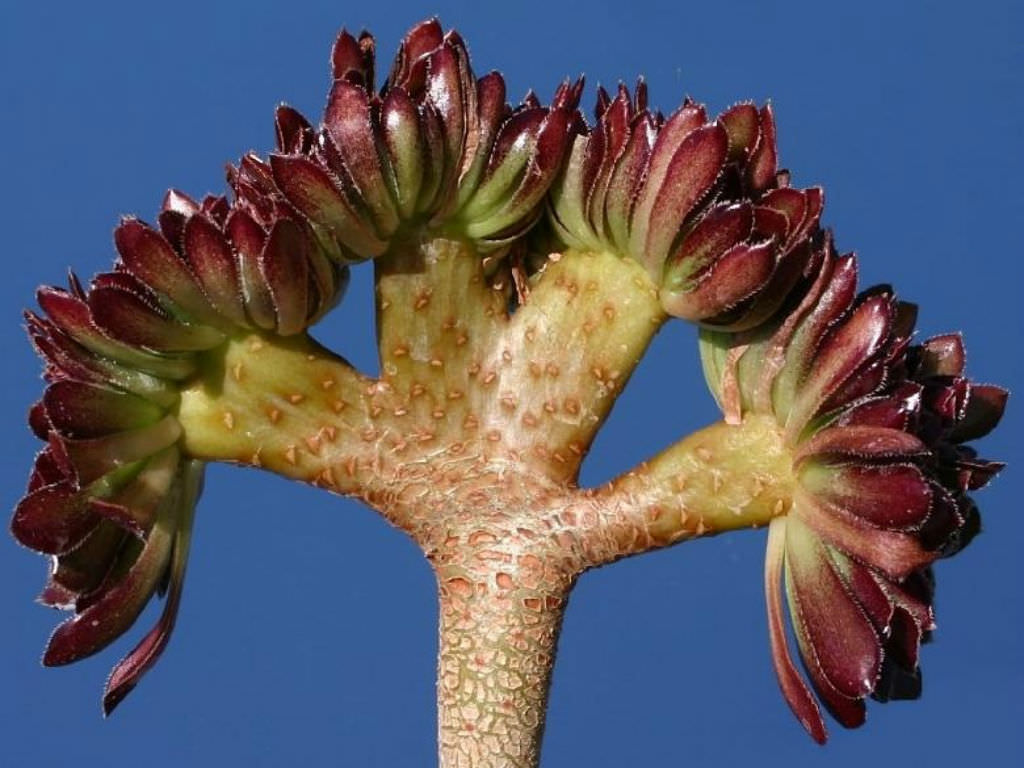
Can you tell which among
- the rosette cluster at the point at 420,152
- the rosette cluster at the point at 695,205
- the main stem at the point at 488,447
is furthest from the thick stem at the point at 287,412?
the rosette cluster at the point at 695,205

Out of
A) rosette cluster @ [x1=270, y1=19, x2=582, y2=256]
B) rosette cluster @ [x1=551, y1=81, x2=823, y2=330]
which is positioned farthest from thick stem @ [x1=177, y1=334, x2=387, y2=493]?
rosette cluster @ [x1=551, y1=81, x2=823, y2=330]

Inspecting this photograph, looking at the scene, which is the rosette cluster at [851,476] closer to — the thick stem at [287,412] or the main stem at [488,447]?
the main stem at [488,447]

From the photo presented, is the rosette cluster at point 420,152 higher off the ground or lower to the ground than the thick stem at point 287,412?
higher

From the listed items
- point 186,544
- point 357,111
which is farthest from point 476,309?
point 186,544

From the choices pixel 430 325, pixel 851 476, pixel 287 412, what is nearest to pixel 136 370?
pixel 287 412

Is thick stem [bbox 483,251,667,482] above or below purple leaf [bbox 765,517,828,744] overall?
above

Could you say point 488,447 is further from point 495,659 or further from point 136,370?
point 136,370

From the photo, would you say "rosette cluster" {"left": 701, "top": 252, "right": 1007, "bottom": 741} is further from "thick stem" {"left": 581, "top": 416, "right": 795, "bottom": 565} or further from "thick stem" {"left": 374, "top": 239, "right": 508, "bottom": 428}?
"thick stem" {"left": 374, "top": 239, "right": 508, "bottom": 428}

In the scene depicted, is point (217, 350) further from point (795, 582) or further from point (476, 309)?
point (795, 582)
